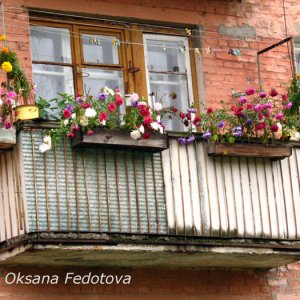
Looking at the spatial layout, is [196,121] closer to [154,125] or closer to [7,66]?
[154,125]

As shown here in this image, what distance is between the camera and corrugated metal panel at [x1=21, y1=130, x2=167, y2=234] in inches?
520

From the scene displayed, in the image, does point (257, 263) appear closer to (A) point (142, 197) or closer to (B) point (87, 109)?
(A) point (142, 197)

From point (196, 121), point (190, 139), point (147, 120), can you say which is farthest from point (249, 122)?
point (147, 120)

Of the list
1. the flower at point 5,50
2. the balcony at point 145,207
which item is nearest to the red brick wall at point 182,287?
the balcony at point 145,207

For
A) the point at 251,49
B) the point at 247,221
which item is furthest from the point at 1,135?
the point at 251,49

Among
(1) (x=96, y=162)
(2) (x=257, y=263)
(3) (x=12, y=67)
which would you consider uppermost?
(3) (x=12, y=67)

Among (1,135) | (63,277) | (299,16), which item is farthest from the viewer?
(299,16)

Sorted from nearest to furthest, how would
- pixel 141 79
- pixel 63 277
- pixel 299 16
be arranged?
pixel 63 277, pixel 141 79, pixel 299 16

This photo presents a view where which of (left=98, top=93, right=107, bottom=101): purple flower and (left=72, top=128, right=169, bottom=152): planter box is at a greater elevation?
(left=98, top=93, right=107, bottom=101): purple flower

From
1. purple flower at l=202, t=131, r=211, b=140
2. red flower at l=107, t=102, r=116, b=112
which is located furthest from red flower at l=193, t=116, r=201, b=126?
red flower at l=107, t=102, r=116, b=112

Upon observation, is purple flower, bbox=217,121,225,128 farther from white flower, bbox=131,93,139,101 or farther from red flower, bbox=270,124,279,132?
white flower, bbox=131,93,139,101

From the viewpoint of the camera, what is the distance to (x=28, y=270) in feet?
45.1

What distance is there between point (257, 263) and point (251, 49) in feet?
8.00

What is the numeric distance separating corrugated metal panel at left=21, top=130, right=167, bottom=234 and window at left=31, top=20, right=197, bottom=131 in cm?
119
